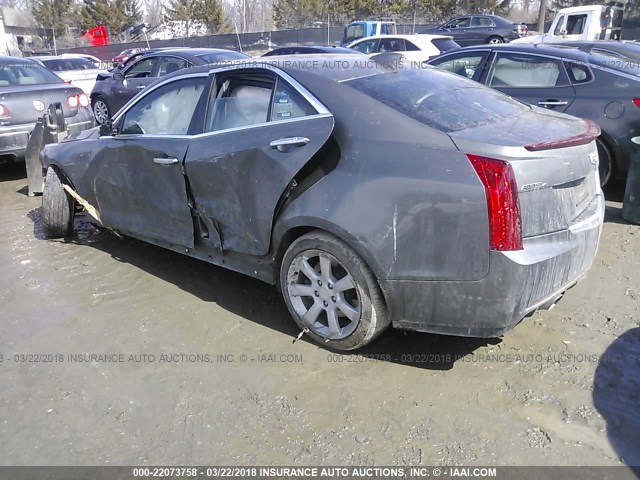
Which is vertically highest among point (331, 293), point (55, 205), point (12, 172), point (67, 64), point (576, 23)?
point (576, 23)

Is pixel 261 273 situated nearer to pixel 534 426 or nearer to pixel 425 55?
pixel 534 426

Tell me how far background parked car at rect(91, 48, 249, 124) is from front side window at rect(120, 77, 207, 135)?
17.3ft

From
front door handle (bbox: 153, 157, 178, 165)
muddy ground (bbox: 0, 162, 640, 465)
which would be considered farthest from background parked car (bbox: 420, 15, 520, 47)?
front door handle (bbox: 153, 157, 178, 165)

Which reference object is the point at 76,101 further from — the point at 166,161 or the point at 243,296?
the point at 243,296

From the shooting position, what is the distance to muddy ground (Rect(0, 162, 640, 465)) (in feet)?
8.56

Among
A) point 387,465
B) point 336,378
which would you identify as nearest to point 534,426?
point 387,465

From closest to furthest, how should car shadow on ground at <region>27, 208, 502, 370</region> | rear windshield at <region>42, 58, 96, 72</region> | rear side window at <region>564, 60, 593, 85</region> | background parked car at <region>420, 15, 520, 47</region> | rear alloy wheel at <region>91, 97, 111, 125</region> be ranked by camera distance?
car shadow on ground at <region>27, 208, 502, 370</region> → rear side window at <region>564, 60, 593, 85</region> → rear alloy wheel at <region>91, 97, 111, 125</region> → rear windshield at <region>42, 58, 96, 72</region> → background parked car at <region>420, 15, 520, 47</region>

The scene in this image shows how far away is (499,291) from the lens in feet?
8.79

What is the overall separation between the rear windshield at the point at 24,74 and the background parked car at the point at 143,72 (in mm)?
1918

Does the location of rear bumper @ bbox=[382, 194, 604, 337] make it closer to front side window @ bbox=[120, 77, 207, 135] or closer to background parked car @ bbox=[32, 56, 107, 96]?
front side window @ bbox=[120, 77, 207, 135]

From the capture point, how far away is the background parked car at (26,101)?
706 centimetres

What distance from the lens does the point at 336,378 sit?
3119 mm

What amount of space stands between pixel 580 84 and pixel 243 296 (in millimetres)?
4326

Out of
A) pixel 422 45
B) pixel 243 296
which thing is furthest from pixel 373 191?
pixel 422 45
